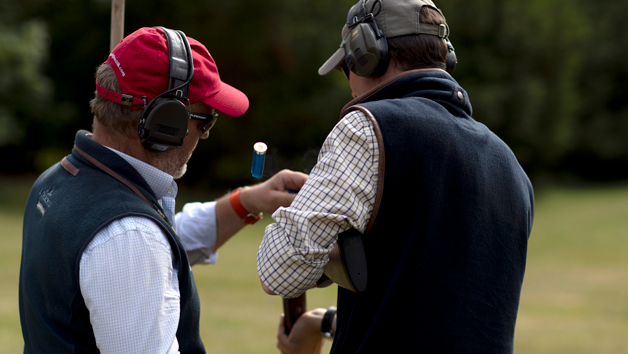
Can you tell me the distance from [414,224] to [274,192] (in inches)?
37.9

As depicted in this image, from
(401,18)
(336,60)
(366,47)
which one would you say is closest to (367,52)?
(366,47)

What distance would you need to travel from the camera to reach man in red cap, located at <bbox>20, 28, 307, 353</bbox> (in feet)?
4.81

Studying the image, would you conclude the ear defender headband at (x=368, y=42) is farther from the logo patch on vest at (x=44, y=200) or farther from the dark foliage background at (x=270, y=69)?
the dark foliage background at (x=270, y=69)

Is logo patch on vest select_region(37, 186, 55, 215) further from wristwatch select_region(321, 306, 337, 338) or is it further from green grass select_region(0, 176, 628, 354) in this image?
green grass select_region(0, 176, 628, 354)

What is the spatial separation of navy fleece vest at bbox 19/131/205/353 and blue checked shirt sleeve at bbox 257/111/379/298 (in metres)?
0.32

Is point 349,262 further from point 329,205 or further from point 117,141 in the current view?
point 117,141

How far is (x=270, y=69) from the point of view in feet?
78.5

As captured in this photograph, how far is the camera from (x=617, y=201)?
2433cm

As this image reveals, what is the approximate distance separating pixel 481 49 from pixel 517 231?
2479 centimetres

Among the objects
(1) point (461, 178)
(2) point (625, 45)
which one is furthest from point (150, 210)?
(2) point (625, 45)

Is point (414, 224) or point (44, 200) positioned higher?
point (414, 224)

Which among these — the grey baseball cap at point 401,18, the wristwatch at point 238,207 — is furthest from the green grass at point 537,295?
the grey baseball cap at point 401,18

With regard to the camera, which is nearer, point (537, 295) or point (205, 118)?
point (205, 118)

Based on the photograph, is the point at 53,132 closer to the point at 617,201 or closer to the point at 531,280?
the point at 531,280
